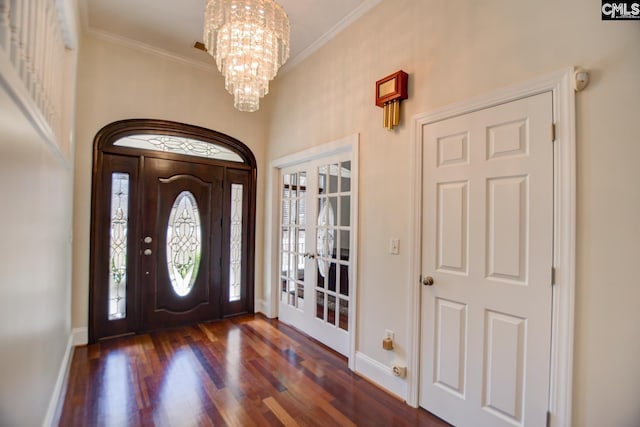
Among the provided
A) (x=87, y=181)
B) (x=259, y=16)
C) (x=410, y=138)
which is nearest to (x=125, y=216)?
(x=87, y=181)

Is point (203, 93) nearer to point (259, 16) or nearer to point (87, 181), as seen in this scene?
point (87, 181)

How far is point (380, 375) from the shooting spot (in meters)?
2.36

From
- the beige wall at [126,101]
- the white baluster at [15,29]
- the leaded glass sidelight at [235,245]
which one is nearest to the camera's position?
the white baluster at [15,29]

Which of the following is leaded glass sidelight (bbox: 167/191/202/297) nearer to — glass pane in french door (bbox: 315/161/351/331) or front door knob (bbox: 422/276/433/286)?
glass pane in french door (bbox: 315/161/351/331)

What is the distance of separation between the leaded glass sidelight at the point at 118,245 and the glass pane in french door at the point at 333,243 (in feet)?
7.04

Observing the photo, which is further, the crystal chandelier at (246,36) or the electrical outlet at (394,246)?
the electrical outlet at (394,246)

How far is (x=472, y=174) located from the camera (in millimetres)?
1844

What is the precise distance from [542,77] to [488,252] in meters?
1.01

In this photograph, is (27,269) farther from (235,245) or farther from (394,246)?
(235,245)

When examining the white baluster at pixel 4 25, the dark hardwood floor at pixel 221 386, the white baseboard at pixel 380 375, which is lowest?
the dark hardwood floor at pixel 221 386

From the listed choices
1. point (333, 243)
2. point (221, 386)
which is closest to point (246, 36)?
point (333, 243)

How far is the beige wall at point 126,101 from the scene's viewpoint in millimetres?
2977

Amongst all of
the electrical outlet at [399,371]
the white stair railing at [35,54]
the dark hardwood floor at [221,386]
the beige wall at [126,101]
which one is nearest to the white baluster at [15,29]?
the white stair railing at [35,54]

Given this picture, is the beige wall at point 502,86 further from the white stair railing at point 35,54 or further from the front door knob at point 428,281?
the white stair railing at point 35,54
